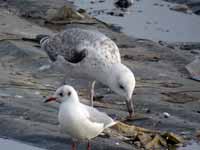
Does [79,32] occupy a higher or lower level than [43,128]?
higher

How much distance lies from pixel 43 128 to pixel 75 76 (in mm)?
1874

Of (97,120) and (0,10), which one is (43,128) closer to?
(97,120)

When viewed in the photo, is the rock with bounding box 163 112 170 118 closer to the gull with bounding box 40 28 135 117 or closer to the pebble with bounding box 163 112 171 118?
the pebble with bounding box 163 112 171 118

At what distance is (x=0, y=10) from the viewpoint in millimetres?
17875

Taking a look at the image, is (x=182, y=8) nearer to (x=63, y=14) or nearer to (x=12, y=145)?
(x=63, y=14)

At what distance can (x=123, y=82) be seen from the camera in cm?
1003

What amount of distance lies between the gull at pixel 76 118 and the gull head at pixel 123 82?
149 centimetres

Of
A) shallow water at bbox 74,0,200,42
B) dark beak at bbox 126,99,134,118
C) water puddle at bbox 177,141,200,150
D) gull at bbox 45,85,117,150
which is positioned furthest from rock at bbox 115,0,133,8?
gull at bbox 45,85,117,150

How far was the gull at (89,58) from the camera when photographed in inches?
414

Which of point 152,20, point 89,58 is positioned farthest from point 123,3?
point 89,58

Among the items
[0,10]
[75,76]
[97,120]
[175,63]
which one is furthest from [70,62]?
[0,10]

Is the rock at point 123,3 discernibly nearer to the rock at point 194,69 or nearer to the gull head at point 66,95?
the rock at point 194,69

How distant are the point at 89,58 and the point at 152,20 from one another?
776 centimetres

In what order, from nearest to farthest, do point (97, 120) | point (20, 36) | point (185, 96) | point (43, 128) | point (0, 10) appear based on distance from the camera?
point (97, 120) → point (43, 128) → point (185, 96) → point (20, 36) → point (0, 10)
